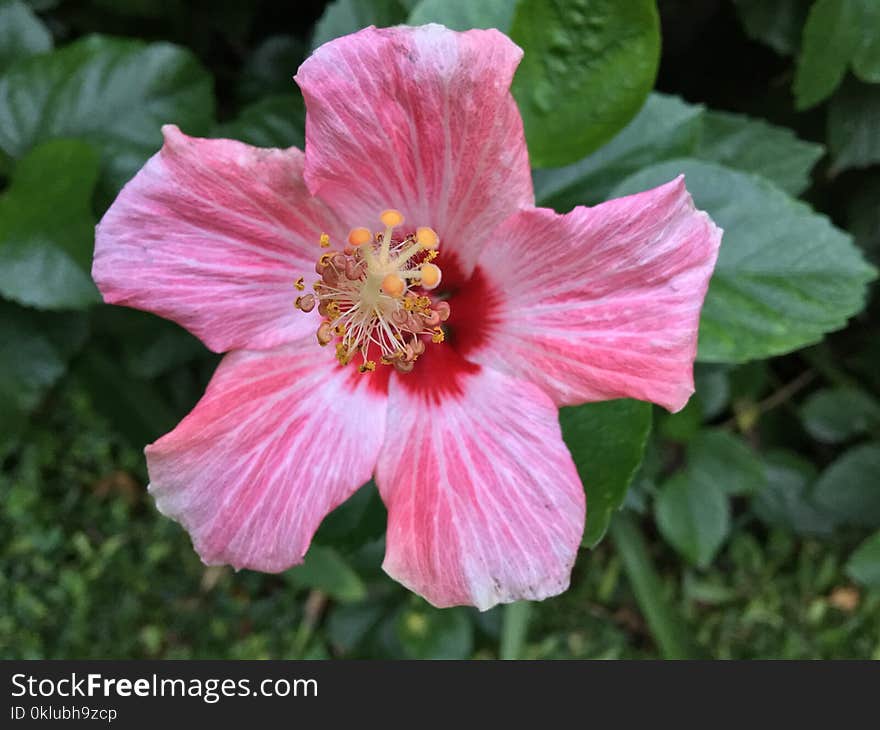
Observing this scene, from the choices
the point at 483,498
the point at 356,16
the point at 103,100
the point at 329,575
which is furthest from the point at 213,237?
the point at 329,575

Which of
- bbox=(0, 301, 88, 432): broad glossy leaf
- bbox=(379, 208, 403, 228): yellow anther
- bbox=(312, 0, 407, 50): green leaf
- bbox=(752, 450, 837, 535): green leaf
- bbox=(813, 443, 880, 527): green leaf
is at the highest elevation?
bbox=(312, 0, 407, 50): green leaf

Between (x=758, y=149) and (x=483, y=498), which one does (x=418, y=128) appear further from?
(x=758, y=149)

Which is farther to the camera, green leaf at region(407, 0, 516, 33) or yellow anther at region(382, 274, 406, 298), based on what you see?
green leaf at region(407, 0, 516, 33)

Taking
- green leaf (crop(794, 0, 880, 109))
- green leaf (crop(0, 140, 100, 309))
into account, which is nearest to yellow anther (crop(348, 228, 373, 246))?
green leaf (crop(0, 140, 100, 309))

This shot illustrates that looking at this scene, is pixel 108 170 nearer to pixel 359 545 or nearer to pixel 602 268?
pixel 359 545

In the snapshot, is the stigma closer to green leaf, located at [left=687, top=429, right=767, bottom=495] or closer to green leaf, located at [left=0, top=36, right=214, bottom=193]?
green leaf, located at [left=0, top=36, right=214, bottom=193]

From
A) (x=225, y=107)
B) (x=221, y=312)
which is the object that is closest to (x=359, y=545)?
(x=221, y=312)
